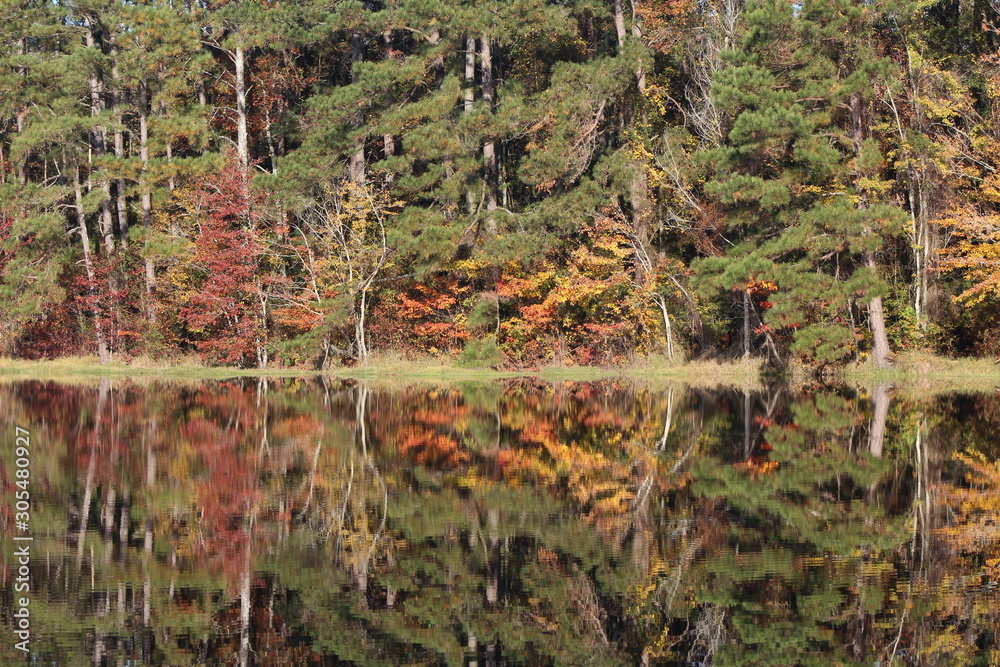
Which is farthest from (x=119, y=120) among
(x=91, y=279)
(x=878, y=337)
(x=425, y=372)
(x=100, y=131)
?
(x=878, y=337)

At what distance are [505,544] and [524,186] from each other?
3287 centimetres

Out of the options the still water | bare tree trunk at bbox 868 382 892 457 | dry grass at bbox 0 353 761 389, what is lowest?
dry grass at bbox 0 353 761 389

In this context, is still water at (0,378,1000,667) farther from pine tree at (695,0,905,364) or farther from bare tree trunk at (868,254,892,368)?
bare tree trunk at (868,254,892,368)

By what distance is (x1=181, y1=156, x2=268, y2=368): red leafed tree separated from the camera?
125 ft

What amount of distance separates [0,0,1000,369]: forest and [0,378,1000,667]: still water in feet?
43.9

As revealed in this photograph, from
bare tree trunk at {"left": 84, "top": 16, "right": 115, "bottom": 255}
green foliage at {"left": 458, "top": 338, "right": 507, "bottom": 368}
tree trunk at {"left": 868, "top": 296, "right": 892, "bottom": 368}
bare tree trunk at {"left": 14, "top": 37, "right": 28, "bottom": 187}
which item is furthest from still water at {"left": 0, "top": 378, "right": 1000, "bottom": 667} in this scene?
bare tree trunk at {"left": 14, "top": 37, "right": 28, "bottom": 187}

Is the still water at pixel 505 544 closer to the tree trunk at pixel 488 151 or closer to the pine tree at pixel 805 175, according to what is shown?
the pine tree at pixel 805 175

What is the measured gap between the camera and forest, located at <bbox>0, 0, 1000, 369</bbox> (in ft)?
103

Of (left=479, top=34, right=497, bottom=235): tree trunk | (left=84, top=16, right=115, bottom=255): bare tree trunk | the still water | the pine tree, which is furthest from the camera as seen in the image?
(left=84, top=16, right=115, bottom=255): bare tree trunk

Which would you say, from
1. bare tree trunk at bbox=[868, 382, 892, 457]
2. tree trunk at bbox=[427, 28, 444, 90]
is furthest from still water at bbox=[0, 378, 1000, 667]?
tree trunk at bbox=[427, 28, 444, 90]

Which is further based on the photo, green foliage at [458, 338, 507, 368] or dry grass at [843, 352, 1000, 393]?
green foliage at [458, 338, 507, 368]

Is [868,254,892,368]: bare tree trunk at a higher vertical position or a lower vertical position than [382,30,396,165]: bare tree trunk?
lower

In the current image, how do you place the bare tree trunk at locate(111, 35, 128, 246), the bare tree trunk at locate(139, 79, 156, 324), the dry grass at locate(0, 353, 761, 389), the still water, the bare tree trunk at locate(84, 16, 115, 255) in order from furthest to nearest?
the bare tree trunk at locate(84, 16, 115, 255)
the bare tree trunk at locate(139, 79, 156, 324)
the bare tree trunk at locate(111, 35, 128, 246)
the dry grass at locate(0, 353, 761, 389)
the still water

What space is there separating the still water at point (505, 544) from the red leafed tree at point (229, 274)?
18466 millimetres
